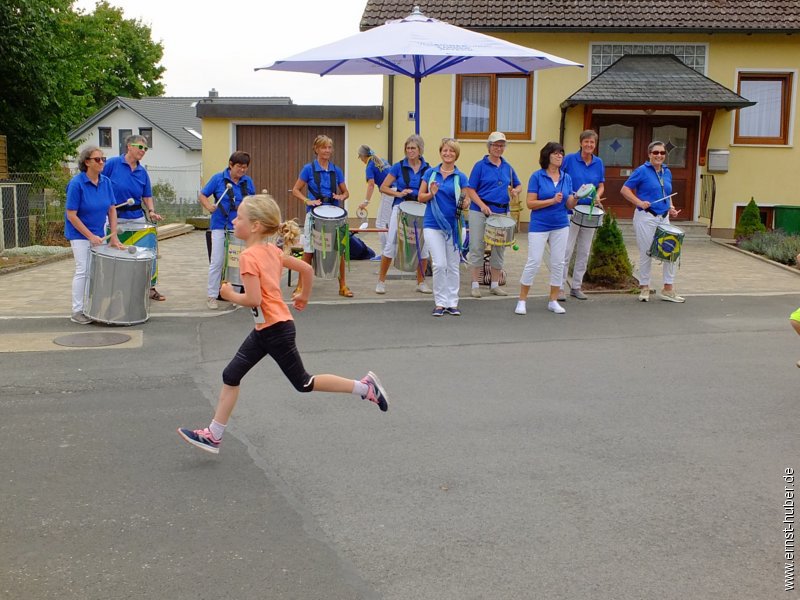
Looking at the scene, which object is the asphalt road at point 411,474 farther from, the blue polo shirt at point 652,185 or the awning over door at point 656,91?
the awning over door at point 656,91

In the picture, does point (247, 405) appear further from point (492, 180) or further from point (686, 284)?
point (686, 284)

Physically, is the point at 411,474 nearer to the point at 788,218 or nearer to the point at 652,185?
the point at 652,185

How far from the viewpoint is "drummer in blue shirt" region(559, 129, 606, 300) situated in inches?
421

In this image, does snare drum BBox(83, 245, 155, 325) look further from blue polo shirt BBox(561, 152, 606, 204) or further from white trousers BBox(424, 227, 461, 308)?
blue polo shirt BBox(561, 152, 606, 204)

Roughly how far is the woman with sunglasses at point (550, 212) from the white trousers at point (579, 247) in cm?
80

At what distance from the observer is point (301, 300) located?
5.39m

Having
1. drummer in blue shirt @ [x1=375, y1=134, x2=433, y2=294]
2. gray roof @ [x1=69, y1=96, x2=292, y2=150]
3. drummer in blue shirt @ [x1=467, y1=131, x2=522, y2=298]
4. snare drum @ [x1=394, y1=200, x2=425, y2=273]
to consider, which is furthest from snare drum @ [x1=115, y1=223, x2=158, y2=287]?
gray roof @ [x1=69, y1=96, x2=292, y2=150]

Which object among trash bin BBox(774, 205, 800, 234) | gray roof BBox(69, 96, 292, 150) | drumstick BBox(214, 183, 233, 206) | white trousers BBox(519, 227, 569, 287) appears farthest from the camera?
gray roof BBox(69, 96, 292, 150)

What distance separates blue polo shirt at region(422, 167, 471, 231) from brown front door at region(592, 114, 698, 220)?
10.6 meters

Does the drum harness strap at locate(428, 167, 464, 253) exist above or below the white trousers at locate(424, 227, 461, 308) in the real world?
above

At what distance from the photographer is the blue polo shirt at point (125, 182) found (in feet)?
33.0

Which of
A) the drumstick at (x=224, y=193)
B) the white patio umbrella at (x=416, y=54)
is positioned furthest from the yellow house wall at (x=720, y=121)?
the drumstick at (x=224, y=193)

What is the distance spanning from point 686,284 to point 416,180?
4298 mm

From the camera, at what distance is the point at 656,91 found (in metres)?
18.3
